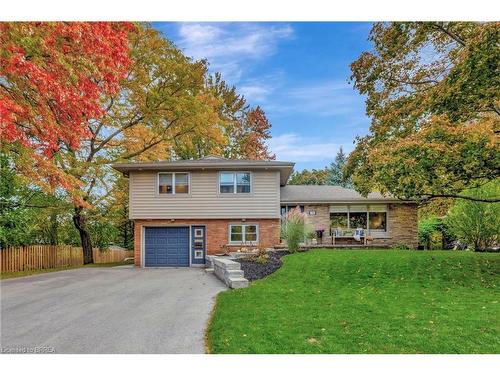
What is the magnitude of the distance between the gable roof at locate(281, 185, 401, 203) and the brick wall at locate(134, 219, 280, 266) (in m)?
3.00

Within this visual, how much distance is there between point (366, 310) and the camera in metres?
5.61

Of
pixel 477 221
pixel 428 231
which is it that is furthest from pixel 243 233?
pixel 428 231

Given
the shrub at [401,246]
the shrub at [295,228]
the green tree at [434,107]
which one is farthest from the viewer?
the shrub at [401,246]

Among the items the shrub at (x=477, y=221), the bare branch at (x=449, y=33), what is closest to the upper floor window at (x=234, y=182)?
the bare branch at (x=449, y=33)

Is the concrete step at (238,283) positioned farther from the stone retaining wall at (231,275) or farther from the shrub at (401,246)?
the shrub at (401,246)

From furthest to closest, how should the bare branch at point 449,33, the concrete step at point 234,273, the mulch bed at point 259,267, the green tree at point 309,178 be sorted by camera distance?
1. the green tree at point 309,178
2. the mulch bed at point 259,267
3. the concrete step at point 234,273
4. the bare branch at point 449,33

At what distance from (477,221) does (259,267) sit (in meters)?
9.38

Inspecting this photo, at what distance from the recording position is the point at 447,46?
30.1ft

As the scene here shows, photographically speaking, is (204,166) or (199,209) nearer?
(204,166)

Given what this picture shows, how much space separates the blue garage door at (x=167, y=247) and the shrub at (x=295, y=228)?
157 inches

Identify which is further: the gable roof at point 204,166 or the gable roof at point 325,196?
the gable roof at point 325,196

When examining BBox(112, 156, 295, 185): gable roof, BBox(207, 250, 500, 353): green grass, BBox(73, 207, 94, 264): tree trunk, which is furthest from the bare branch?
BBox(73, 207, 94, 264): tree trunk

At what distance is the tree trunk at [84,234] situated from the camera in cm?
1620

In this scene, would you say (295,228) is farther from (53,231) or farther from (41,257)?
(53,231)
